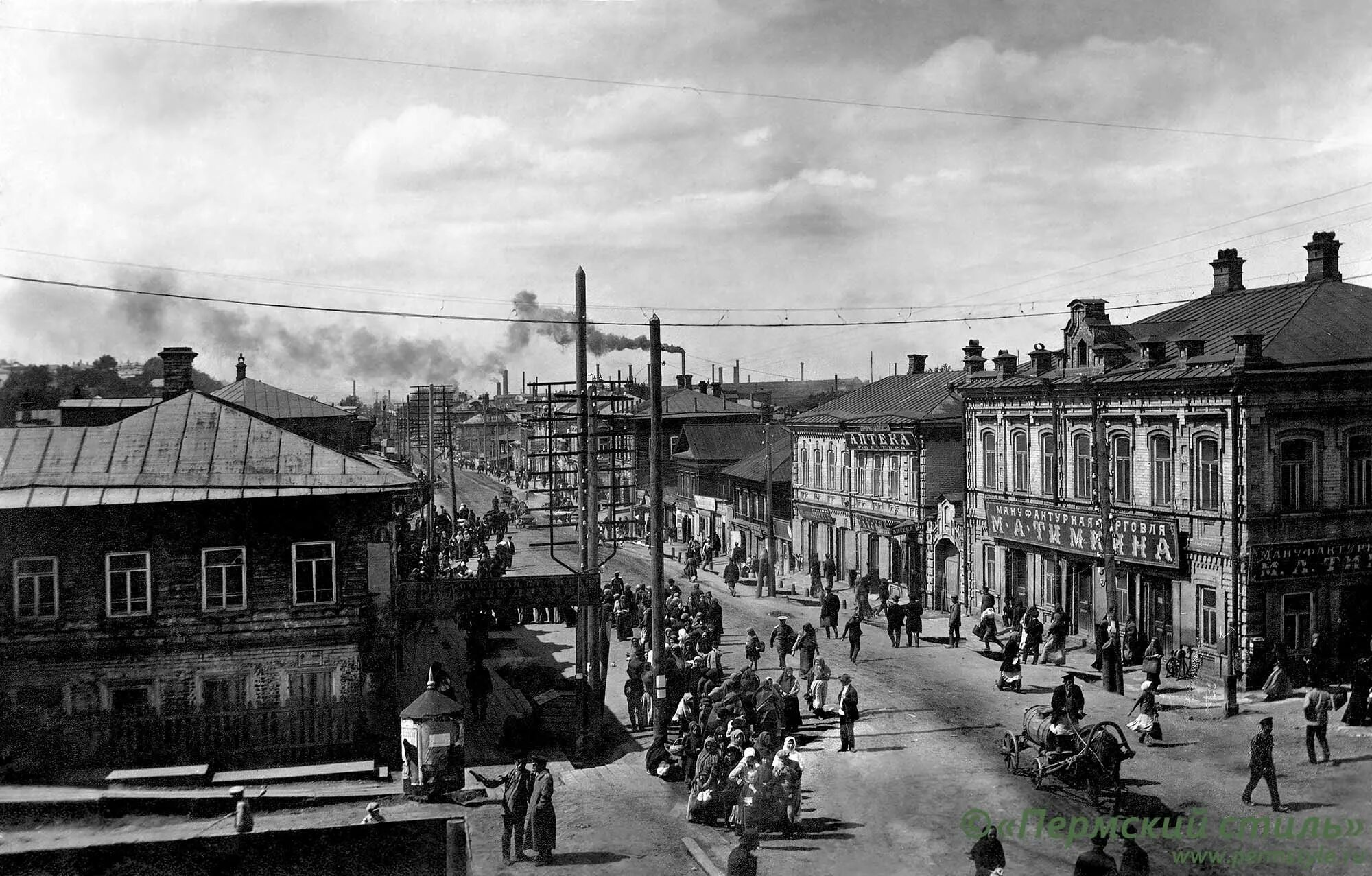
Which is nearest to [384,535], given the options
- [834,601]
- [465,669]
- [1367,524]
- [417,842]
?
[465,669]

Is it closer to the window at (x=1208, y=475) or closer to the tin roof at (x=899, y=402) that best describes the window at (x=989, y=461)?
the tin roof at (x=899, y=402)

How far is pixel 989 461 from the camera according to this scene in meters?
35.0

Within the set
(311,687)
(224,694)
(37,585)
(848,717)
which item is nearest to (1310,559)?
(848,717)

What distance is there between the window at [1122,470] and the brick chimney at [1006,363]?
511cm

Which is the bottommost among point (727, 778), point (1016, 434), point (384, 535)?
point (727, 778)

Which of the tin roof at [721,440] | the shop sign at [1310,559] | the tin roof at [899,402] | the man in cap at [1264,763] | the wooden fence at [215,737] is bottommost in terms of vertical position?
the wooden fence at [215,737]

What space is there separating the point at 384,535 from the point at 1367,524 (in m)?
26.3

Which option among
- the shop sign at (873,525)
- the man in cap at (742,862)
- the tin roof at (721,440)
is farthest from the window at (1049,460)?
Answer: the tin roof at (721,440)

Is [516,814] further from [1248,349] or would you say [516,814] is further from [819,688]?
[1248,349]

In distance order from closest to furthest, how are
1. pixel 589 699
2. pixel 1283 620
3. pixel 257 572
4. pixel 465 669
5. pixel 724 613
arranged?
pixel 257 572 < pixel 589 699 < pixel 1283 620 < pixel 465 669 < pixel 724 613

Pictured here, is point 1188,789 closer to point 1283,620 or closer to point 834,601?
point 1283,620

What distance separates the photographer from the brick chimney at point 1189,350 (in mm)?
26297

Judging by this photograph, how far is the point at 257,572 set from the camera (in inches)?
832

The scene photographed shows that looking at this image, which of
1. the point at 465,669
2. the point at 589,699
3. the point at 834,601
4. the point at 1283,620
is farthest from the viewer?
the point at 834,601
